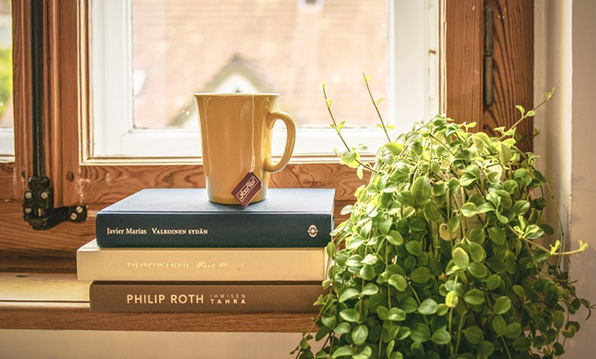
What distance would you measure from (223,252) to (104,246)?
19 centimetres

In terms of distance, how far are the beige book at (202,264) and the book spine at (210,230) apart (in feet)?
0.04

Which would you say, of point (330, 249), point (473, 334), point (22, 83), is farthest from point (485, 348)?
point (22, 83)

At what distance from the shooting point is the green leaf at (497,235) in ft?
2.94

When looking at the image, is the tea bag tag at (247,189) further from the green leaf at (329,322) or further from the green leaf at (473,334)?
the green leaf at (473,334)

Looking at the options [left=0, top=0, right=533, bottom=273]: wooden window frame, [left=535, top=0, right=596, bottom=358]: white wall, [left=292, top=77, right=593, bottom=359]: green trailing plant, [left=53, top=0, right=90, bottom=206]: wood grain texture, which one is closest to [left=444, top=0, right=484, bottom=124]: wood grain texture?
[left=0, top=0, right=533, bottom=273]: wooden window frame

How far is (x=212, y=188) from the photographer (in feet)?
3.78

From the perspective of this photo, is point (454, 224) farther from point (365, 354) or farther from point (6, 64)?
point (6, 64)

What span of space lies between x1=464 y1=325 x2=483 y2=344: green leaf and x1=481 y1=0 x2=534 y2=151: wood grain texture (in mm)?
491

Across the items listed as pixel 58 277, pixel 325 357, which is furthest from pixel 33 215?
pixel 325 357

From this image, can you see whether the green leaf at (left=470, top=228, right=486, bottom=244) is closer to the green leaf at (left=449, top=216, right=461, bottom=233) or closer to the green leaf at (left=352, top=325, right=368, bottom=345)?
the green leaf at (left=449, top=216, right=461, bottom=233)

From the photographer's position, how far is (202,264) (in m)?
1.06

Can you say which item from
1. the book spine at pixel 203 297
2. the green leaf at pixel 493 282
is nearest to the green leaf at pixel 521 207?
the green leaf at pixel 493 282

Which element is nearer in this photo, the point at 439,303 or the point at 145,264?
the point at 439,303

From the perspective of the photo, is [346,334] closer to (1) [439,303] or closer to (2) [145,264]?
(1) [439,303]
